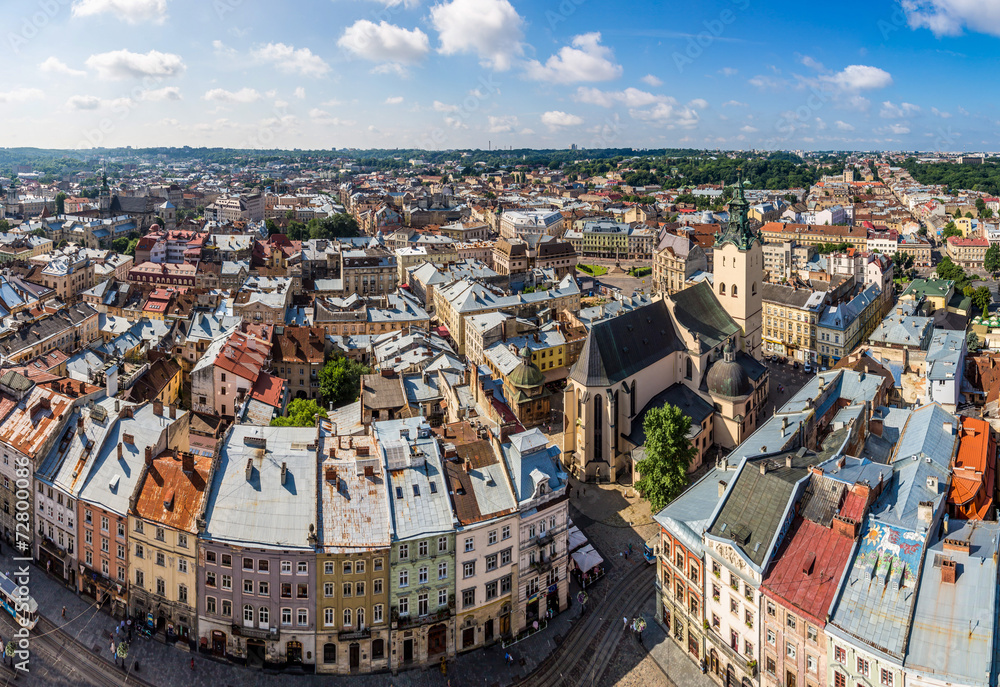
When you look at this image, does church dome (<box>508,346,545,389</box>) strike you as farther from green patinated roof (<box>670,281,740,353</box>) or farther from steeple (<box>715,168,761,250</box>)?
steeple (<box>715,168,761,250</box>)

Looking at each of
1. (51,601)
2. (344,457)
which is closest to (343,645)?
(344,457)

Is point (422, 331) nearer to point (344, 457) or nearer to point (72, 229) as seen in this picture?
point (344, 457)

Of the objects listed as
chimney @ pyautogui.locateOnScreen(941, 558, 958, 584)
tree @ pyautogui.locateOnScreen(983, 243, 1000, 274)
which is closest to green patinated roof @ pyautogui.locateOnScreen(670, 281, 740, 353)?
chimney @ pyautogui.locateOnScreen(941, 558, 958, 584)

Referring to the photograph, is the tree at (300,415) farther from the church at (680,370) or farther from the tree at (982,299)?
the tree at (982,299)

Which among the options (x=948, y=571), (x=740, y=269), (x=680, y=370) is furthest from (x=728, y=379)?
(x=948, y=571)

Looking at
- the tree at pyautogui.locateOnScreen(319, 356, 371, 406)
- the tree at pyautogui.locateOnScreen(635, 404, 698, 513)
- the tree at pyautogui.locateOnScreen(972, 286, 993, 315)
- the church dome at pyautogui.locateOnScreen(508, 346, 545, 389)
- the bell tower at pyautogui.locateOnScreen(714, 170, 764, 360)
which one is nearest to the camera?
the tree at pyautogui.locateOnScreen(635, 404, 698, 513)

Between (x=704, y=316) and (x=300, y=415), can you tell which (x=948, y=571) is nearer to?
(x=704, y=316)
